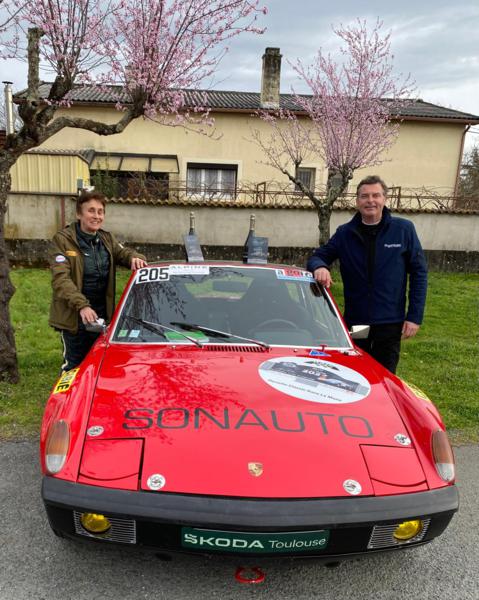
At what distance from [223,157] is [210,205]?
6.56 metres

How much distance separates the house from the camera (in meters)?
16.9

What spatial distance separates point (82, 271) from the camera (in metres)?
3.78

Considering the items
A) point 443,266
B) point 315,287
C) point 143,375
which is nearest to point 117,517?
point 143,375

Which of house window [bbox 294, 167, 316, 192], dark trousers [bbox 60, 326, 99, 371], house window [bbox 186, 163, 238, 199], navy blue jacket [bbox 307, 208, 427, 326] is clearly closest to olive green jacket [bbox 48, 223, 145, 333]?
dark trousers [bbox 60, 326, 99, 371]

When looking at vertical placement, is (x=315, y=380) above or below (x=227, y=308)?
below

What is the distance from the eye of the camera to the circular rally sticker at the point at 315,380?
7.96 feet

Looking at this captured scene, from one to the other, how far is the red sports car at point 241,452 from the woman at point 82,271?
876mm

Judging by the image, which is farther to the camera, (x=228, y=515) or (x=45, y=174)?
(x=45, y=174)

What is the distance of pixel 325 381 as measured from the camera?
256cm

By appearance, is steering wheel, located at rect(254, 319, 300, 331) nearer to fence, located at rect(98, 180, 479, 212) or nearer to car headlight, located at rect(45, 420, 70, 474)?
car headlight, located at rect(45, 420, 70, 474)

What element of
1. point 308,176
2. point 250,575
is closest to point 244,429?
point 250,575

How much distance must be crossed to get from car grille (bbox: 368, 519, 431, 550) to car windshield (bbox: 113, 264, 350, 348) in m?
1.37

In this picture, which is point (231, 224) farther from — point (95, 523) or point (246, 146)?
point (95, 523)

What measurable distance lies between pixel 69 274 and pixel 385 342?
2696mm
